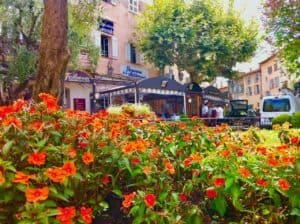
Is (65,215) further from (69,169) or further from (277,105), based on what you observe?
(277,105)

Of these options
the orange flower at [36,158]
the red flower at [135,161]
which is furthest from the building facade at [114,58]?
the orange flower at [36,158]

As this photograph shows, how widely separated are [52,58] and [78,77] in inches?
478

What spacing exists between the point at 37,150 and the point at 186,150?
1.80 m

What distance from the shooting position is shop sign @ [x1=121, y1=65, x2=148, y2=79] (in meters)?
22.9

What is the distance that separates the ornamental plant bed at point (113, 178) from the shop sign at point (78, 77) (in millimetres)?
13263

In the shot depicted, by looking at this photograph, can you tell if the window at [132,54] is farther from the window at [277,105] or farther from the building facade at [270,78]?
the building facade at [270,78]

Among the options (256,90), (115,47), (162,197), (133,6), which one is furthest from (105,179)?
(256,90)

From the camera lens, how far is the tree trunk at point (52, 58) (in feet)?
15.1

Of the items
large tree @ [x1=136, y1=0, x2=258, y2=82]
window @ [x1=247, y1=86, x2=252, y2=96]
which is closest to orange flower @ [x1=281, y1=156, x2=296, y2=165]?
large tree @ [x1=136, y1=0, x2=258, y2=82]

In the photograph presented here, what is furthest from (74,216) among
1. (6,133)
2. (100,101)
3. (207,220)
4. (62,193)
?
(100,101)

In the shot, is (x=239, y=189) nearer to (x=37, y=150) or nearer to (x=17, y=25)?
(x=37, y=150)

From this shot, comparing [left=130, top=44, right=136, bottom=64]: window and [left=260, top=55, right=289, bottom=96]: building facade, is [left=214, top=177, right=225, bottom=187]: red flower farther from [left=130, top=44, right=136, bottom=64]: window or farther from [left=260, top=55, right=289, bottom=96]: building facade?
[left=260, top=55, right=289, bottom=96]: building facade

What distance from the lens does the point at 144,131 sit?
3.83 metres

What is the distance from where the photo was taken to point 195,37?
23.7 m
